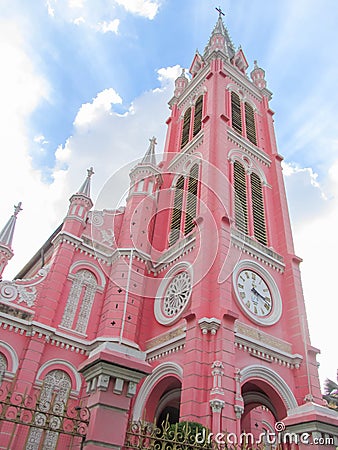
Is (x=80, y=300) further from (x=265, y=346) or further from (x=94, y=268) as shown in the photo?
(x=265, y=346)

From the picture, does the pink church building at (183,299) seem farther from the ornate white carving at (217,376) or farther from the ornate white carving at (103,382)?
the ornate white carving at (103,382)

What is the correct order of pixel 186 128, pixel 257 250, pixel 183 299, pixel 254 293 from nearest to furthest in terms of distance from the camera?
pixel 183 299 < pixel 254 293 < pixel 257 250 < pixel 186 128

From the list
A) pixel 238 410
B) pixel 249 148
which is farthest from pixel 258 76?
pixel 238 410

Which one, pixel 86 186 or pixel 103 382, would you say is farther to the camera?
pixel 86 186

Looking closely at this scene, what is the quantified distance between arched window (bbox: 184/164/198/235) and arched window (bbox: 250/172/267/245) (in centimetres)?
292

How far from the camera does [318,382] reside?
14.0 metres

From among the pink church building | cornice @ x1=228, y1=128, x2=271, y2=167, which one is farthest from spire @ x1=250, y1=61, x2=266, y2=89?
cornice @ x1=228, y1=128, x2=271, y2=167

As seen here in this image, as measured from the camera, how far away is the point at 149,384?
549 inches

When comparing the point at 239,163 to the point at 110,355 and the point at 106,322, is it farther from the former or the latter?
the point at 110,355

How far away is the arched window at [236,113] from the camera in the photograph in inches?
A: 870

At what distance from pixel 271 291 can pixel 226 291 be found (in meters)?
3.47

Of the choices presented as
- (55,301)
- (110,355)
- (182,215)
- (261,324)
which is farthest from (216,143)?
(110,355)

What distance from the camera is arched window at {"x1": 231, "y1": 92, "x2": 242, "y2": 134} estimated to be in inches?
870

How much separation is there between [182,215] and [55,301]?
730 centimetres
